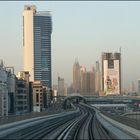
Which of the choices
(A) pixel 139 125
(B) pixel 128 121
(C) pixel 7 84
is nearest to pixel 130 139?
(A) pixel 139 125

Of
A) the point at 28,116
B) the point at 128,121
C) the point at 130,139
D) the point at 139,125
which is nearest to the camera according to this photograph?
the point at 130,139

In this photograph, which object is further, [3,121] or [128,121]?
[3,121]

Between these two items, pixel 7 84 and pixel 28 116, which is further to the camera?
pixel 7 84

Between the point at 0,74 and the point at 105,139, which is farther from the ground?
the point at 0,74

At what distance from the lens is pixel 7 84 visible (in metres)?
198

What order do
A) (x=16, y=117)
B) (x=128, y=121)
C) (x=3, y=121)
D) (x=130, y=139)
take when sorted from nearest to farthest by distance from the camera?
(x=130, y=139) < (x=128, y=121) < (x=3, y=121) < (x=16, y=117)

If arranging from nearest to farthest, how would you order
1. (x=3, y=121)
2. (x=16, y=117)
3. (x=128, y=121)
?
(x=128, y=121)
(x=3, y=121)
(x=16, y=117)

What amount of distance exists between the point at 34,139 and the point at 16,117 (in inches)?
1770

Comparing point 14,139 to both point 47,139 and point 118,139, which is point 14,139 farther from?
point 118,139

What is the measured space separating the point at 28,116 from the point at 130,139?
6539 cm

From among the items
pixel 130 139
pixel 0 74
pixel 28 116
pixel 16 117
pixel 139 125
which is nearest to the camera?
pixel 130 139

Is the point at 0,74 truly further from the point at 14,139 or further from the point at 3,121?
the point at 14,139

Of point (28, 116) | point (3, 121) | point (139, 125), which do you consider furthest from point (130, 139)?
point (28, 116)

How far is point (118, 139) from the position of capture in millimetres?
47719
